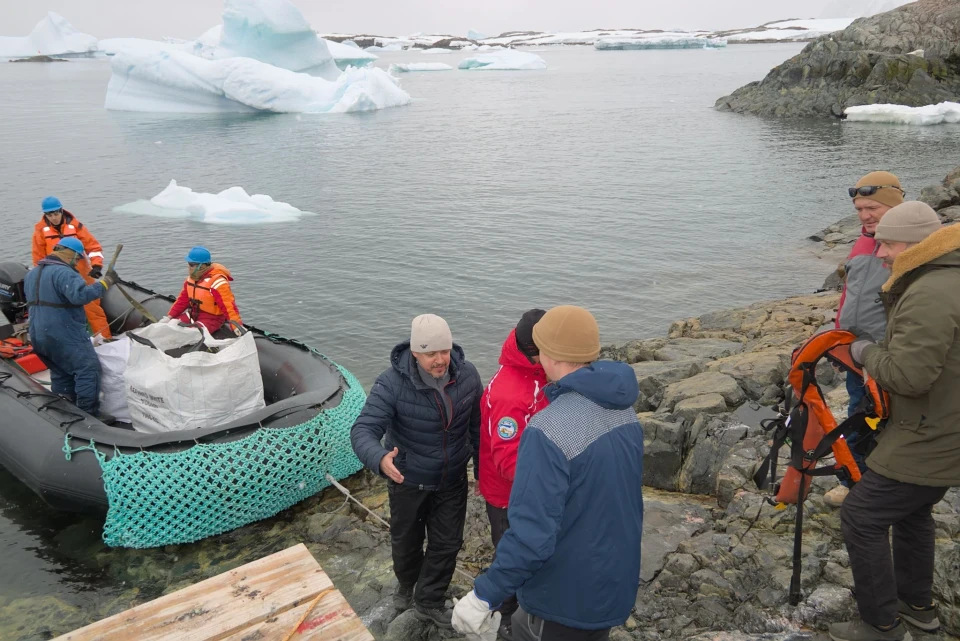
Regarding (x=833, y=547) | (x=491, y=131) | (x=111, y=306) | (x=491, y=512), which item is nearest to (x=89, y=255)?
(x=111, y=306)

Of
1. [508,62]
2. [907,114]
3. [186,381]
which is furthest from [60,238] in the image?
[508,62]

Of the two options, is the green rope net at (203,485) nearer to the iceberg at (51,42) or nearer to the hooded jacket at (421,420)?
the hooded jacket at (421,420)

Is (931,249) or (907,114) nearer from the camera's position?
(931,249)

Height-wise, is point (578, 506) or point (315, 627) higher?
point (578, 506)

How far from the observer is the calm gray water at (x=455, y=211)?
12.3m

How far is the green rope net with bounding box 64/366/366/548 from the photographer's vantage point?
572cm

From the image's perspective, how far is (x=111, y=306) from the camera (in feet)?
30.4

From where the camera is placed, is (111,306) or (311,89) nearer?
(111,306)

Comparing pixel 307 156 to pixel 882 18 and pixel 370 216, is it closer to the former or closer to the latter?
pixel 370 216

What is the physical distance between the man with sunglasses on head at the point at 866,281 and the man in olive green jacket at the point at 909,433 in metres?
0.38

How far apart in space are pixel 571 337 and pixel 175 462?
14.2 feet

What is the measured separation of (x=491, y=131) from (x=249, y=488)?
3057 cm

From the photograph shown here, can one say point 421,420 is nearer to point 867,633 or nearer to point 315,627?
point 315,627

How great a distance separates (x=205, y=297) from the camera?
6891mm
